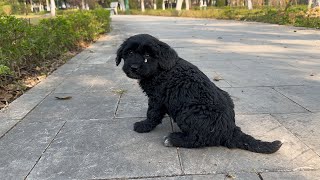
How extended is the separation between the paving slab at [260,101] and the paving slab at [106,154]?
138cm

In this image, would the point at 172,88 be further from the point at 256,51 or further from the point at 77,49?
the point at 77,49

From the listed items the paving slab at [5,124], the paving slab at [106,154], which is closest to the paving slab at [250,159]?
the paving slab at [106,154]

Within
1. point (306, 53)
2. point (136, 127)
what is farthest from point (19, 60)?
point (306, 53)

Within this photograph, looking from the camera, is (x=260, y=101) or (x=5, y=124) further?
(x=260, y=101)

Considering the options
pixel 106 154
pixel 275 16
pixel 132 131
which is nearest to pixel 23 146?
pixel 106 154

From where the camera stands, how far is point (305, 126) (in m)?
3.90

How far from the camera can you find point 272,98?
508 centimetres

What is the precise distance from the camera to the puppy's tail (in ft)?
10.4

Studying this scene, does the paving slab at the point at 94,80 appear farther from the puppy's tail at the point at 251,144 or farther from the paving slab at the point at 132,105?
the puppy's tail at the point at 251,144

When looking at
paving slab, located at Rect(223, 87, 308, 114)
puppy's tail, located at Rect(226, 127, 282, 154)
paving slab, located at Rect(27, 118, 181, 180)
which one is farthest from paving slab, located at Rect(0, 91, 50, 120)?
paving slab, located at Rect(223, 87, 308, 114)

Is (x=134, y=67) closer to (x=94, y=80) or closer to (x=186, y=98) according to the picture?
(x=186, y=98)

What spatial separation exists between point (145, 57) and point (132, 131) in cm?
111

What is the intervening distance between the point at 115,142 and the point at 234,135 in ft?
4.62

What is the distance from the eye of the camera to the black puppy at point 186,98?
3225mm
